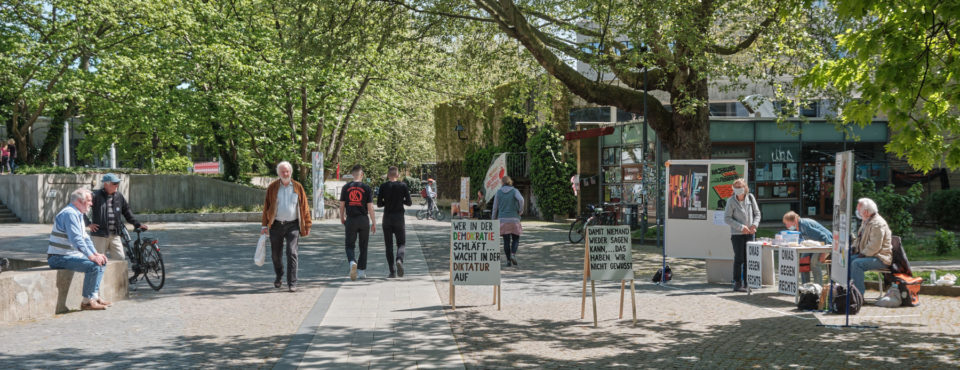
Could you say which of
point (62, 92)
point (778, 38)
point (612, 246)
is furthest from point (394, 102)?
point (612, 246)

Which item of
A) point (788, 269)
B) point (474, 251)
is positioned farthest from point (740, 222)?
point (474, 251)

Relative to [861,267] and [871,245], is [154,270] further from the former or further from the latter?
[871,245]

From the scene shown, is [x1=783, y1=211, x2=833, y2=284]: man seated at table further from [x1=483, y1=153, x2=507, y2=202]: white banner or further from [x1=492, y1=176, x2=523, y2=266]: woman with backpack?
[x1=483, y1=153, x2=507, y2=202]: white banner

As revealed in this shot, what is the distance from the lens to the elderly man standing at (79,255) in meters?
8.94

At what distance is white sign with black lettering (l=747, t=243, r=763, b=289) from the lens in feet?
35.7

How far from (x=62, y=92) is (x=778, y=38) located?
22.7 meters

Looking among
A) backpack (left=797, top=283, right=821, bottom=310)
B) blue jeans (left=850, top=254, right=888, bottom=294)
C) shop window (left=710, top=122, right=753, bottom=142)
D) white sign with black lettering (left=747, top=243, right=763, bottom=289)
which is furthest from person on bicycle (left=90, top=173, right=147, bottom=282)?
shop window (left=710, top=122, right=753, bottom=142)

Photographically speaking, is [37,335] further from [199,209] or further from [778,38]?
[199,209]

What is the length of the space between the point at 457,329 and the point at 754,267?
5.00 m

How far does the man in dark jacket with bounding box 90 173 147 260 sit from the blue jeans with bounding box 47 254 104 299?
1.44 m

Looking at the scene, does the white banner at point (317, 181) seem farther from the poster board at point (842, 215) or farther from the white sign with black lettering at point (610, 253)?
the poster board at point (842, 215)

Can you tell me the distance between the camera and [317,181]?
26328 mm

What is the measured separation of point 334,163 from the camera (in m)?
35.6

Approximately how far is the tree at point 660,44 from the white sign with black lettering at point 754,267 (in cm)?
517
